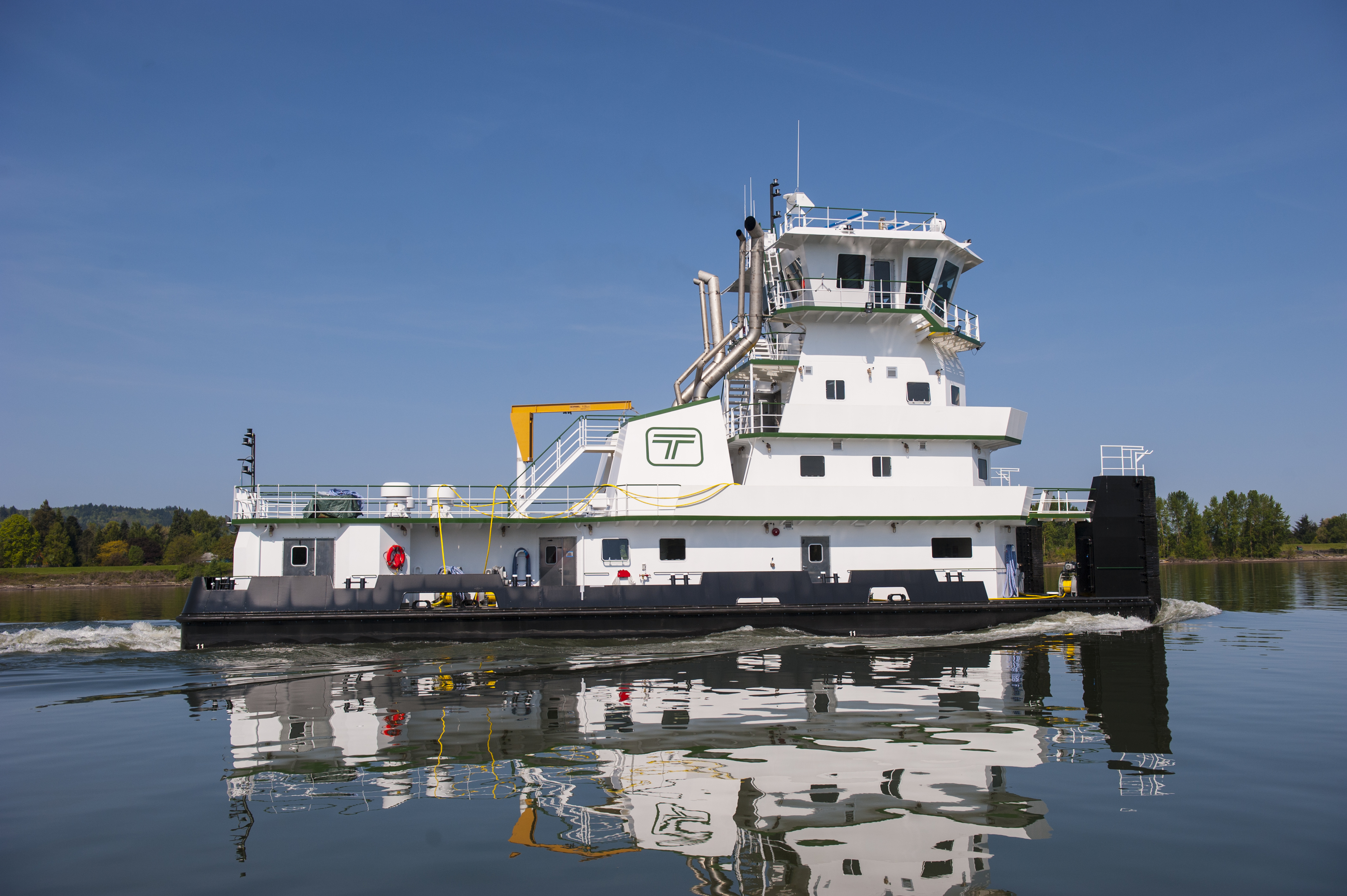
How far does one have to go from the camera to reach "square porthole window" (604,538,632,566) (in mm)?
17031

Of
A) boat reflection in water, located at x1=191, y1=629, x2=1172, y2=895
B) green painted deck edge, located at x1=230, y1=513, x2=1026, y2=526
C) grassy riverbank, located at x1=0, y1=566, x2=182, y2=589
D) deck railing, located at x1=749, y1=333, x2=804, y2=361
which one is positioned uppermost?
deck railing, located at x1=749, y1=333, x2=804, y2=361

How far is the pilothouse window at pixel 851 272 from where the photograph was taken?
18141mm

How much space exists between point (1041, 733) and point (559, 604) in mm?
9169

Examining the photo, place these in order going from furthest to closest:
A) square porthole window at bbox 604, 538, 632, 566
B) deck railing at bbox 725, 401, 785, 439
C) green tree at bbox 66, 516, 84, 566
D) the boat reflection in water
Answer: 1. green tree at bbox 66, 516, 84, 566
2. deck railing at bbox 725, 401, 785, 439
3. square porthole window at bbox 604, 538, 632, 566
4. the boat reflection in water

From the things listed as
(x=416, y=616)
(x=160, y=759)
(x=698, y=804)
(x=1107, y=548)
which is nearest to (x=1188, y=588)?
(x=1107, y=548)

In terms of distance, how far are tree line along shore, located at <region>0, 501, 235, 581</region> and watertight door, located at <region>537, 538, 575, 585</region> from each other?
171ft

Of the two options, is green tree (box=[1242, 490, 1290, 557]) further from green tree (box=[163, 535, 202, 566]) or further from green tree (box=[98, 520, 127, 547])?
green tree (box=[98, 520, 127, 547])

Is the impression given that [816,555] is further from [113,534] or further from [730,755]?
[113,534]

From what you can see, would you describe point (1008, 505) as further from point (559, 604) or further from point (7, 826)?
point (7, 826)

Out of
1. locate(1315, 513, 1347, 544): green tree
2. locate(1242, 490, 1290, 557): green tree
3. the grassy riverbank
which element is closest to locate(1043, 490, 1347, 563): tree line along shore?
locate(1242, 490, 1290, 557): green tree

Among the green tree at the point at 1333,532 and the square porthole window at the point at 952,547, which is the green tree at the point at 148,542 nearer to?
the square porthole window at the point at 952,547

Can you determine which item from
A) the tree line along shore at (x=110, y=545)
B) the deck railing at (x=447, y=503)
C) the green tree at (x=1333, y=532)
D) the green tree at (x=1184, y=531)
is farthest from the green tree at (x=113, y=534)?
the green tree at (x=1333, y=532)

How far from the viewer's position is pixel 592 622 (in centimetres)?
1561

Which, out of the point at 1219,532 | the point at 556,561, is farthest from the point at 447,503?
the point at 1219,532
